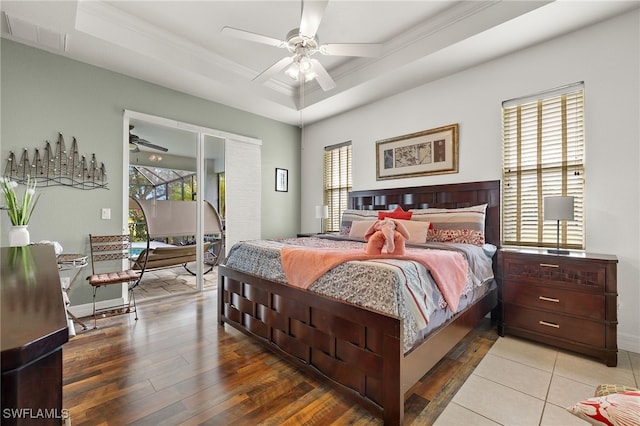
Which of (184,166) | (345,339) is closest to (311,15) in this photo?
(345,339)

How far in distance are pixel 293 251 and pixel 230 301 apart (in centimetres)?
103

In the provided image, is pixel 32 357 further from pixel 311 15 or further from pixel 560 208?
pixel 560 208

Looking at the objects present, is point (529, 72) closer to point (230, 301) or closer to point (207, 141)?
point (230, 301)

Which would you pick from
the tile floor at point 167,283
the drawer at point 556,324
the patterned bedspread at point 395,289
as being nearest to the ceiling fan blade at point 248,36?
the patterned bedspread at point 395,289

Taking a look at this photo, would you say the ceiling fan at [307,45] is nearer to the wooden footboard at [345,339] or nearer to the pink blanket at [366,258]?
the pink blanket at [366,258]

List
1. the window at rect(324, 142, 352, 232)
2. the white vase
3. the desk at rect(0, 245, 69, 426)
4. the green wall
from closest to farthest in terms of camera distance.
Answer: the desk at rect(0, 245, 69, 426)
the white vase
the green wall
the window at rect(324, 142, 352, 232)

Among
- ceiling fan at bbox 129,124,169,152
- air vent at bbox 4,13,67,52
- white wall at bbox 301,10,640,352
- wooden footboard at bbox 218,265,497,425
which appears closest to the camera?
wooden footboard at bbox 218,265,497,425

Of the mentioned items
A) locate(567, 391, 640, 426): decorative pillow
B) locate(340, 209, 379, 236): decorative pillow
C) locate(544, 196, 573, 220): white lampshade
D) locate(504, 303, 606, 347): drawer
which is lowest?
locate(504, 303, 606, 347): drawer

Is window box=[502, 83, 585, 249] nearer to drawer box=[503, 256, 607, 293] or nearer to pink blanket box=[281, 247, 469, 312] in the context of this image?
drawer box=[503, 256, 607, 293]

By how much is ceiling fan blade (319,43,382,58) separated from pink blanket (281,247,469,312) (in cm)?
176

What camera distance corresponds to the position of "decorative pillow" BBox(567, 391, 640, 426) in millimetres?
767

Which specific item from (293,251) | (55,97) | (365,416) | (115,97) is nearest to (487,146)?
(293,251)

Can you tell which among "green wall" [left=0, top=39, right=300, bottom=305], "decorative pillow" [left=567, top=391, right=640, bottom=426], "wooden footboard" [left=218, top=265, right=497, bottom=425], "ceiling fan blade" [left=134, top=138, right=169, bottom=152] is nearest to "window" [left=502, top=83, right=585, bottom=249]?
"wooden footboard" [left=218, top=265, right=497, bottom=425]

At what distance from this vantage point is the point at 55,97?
10.1ft
